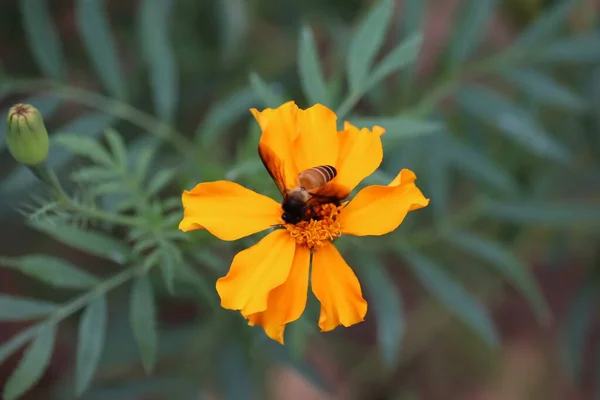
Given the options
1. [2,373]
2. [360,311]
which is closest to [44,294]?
[2,373]

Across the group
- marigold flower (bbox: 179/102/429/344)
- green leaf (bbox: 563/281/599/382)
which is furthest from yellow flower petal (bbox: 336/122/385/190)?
green leaf (bbox: 563/281/599/382)

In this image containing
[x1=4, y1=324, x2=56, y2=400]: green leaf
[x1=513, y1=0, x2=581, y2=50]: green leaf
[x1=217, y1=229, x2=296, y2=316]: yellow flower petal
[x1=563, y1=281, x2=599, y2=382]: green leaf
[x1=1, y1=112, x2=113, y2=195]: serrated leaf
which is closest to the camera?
[x1=217, y1=229, x2=296, y2=316]: yellow flower petal

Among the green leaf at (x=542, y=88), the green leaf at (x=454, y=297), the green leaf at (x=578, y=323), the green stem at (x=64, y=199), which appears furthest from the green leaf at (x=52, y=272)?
the green leaf at (x=578, y=323)

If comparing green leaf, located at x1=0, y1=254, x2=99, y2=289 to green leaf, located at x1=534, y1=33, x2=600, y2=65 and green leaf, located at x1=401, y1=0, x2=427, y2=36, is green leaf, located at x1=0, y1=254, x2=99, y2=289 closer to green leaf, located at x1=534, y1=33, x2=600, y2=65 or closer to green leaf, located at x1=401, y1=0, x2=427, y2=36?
green leaf, located at x1=401, y1=0, x2=427, y2=36

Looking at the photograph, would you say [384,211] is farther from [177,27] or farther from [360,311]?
[177,27]

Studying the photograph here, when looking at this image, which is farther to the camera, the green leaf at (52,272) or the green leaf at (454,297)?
the green leaf at (454,297)

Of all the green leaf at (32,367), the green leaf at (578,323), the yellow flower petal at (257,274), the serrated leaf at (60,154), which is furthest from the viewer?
the green leaf at (578,323)

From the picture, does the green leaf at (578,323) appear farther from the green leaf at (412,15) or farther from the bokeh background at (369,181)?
the green leaf at (412,15)
